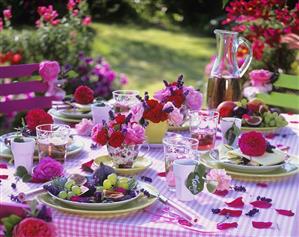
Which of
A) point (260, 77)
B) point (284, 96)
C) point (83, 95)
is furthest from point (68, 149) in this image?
point (284, 96)

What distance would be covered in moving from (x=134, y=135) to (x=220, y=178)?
1.08ft

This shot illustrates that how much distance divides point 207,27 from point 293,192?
9413 millimetres

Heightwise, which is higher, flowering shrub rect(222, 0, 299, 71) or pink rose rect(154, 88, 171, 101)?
pink rose rect(154, 88, 171, 101)

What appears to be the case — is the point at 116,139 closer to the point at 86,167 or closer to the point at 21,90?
the point at 86,167

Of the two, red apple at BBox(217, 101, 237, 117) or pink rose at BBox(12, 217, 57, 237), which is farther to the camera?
red apple at BBox(217, 101, 237, 117)

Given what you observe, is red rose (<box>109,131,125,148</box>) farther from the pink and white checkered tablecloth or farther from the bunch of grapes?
the bunch of grapes

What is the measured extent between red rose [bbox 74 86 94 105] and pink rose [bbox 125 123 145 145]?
0.89 metres

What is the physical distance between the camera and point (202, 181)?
1939mm

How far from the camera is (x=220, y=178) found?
2.00 m

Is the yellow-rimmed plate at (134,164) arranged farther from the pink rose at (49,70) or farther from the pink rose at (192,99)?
the pink rose at (49,70)

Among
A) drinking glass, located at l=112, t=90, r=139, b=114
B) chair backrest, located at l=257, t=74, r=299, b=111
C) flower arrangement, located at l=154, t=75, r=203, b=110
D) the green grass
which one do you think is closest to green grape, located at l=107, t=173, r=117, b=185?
flower arrangement, located at l=154, t=75, r=203, b=110

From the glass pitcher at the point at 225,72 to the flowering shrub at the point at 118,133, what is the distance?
0.88 metres

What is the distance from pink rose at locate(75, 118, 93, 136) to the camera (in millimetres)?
2695

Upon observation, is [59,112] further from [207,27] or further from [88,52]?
[207,27]
